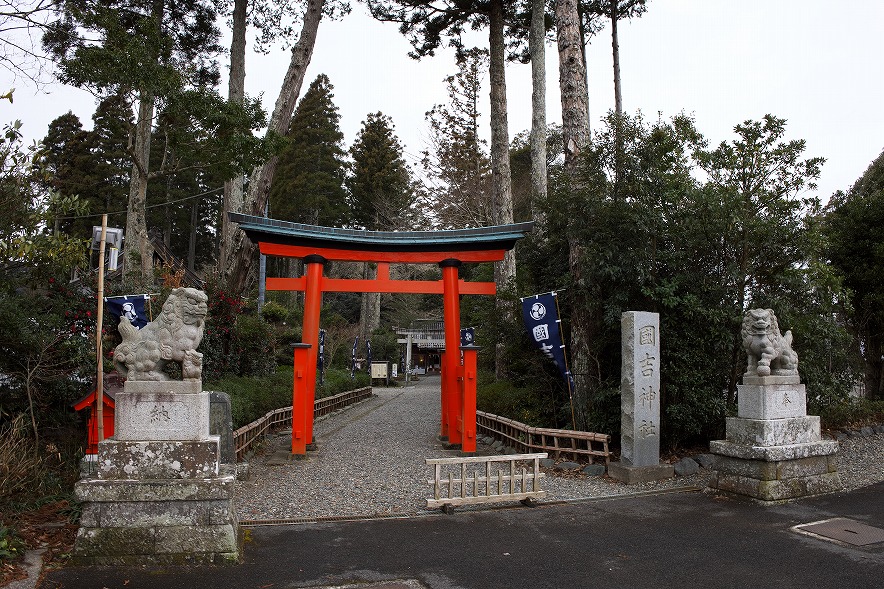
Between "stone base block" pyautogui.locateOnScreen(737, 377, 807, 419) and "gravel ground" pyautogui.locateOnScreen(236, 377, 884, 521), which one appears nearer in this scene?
"gravel ground" pyautogui.locateOnScreen(236, 377, 884, 521)

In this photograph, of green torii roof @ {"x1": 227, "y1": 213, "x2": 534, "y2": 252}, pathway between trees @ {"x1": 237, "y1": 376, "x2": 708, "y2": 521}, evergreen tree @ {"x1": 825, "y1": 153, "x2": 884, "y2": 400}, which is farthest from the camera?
evergreen tree @ {"x1": 825, "y1": 153, "x2": 884, "y2": 400}

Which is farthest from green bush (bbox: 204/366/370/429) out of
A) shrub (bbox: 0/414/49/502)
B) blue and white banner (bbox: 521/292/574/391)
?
blue and white banner (bbox: 521/292/574/391)

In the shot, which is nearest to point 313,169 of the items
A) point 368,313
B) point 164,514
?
point 368,313

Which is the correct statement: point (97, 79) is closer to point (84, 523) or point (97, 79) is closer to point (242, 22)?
point (242, 22)

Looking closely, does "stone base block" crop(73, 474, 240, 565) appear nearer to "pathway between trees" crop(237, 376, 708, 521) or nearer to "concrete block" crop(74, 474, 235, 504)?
"concrete block" crop(74, 474, 235, 504)

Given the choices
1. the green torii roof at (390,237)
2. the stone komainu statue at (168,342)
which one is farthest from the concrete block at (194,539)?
the green torii roof at (390,237)

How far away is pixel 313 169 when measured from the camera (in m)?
33.0

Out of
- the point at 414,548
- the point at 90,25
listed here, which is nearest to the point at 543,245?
the point at 414,548

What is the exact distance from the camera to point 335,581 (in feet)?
13.9

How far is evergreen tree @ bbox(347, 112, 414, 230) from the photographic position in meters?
31.5

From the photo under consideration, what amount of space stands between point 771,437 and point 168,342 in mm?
6288

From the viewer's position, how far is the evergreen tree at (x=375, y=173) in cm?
3145

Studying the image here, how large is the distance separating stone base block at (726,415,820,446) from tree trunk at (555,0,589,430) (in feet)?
8.08

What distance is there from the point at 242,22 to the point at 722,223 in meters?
12.3
